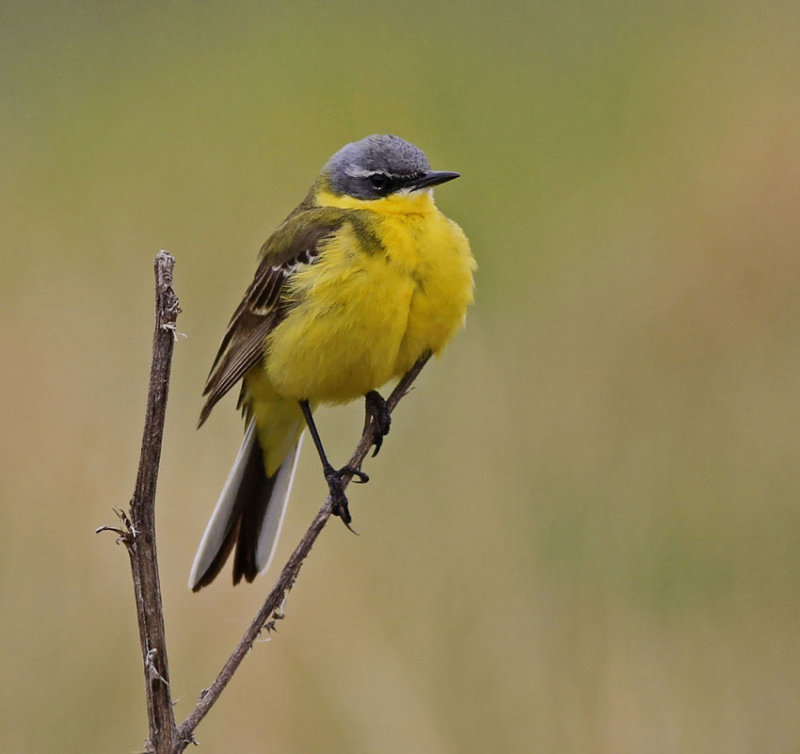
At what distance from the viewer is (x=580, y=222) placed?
7.06m

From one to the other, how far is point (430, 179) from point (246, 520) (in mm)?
1450

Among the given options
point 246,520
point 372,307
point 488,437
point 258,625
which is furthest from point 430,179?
point 258,625

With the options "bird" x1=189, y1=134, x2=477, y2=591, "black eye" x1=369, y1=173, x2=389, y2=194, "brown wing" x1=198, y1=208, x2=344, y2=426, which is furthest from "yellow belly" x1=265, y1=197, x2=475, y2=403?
"black eye" x1=369, y1=173, x2=389, y2=194

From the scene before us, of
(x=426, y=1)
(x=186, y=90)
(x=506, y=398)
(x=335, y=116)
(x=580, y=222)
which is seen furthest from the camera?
(x=426, y=1)

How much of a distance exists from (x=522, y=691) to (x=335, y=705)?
2.14ft

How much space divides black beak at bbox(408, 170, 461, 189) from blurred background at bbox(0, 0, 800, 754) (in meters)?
1.00

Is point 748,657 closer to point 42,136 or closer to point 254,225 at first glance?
point 254,225

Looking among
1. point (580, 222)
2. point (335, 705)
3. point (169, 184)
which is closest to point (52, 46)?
point (169, 184)

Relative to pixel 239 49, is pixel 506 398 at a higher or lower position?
lower

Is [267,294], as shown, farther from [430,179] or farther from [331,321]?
[430,179]

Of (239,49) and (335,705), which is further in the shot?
(239,49)

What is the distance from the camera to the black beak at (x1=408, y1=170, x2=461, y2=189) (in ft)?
16.6

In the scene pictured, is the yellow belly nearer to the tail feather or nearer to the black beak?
the black beak

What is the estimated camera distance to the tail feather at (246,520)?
15.2 feet
